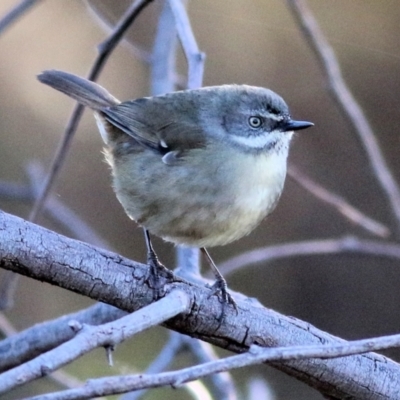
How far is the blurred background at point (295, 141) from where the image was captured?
851 cm

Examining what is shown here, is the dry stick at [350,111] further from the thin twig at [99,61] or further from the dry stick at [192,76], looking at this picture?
the thin twig at [99,61]

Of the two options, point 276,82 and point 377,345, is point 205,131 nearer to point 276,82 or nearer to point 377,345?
point 377,345

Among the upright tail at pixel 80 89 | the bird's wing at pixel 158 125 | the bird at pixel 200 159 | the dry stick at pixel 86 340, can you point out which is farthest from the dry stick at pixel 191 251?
the dry stick at pixel 86 340

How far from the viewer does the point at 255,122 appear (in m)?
4.07

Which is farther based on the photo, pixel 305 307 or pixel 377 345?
pixel 305 307

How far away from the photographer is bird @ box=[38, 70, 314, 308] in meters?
3.72

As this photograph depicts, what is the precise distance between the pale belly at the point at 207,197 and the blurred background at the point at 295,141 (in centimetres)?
439

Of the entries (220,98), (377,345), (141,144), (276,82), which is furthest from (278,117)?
(276,82)

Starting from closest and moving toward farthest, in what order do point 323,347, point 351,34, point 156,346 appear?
point 323,347 → point 156,346 → point 351,34

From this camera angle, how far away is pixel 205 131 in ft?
13.3

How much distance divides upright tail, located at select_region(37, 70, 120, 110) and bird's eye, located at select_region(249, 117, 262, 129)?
2.80ft

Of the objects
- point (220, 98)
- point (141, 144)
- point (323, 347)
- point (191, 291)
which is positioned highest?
point (220, 98)

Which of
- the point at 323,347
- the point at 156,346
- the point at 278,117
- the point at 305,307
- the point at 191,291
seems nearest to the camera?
the point at 323,347

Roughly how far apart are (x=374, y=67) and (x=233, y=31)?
→ 156 centimetres
